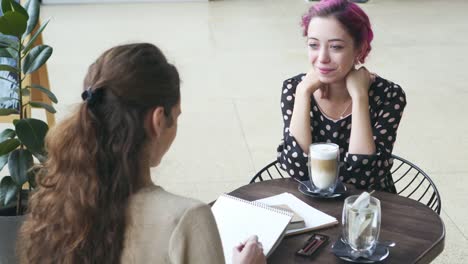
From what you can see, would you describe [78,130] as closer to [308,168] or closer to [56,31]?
[308,168]

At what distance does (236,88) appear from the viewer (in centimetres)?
513

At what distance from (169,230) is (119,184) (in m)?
0.12

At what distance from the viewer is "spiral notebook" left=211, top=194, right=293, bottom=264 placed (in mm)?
1796

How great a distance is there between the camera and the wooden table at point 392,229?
1.78 metres

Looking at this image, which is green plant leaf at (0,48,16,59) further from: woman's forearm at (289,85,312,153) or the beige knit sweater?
the beige knit sweater

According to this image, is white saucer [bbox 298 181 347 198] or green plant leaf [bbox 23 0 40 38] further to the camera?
green plant leaf [bbox 23 0 40 38]

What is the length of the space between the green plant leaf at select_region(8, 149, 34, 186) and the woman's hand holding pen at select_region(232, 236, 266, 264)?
1.13 metres

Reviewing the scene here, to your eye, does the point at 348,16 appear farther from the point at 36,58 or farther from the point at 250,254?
the point at 36,58

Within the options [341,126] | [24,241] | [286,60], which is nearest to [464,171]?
[341,126]

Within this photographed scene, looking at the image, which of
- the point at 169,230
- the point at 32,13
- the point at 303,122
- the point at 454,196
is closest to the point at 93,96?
the point at 169,230

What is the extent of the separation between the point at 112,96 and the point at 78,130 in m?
0.09

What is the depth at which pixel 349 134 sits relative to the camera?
2355mm

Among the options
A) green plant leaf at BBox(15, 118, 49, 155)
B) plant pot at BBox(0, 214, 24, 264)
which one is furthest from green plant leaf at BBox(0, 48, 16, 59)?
plant pot at BBox(0, 214, 24, 264)

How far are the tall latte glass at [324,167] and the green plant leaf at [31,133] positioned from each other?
3.02ft
